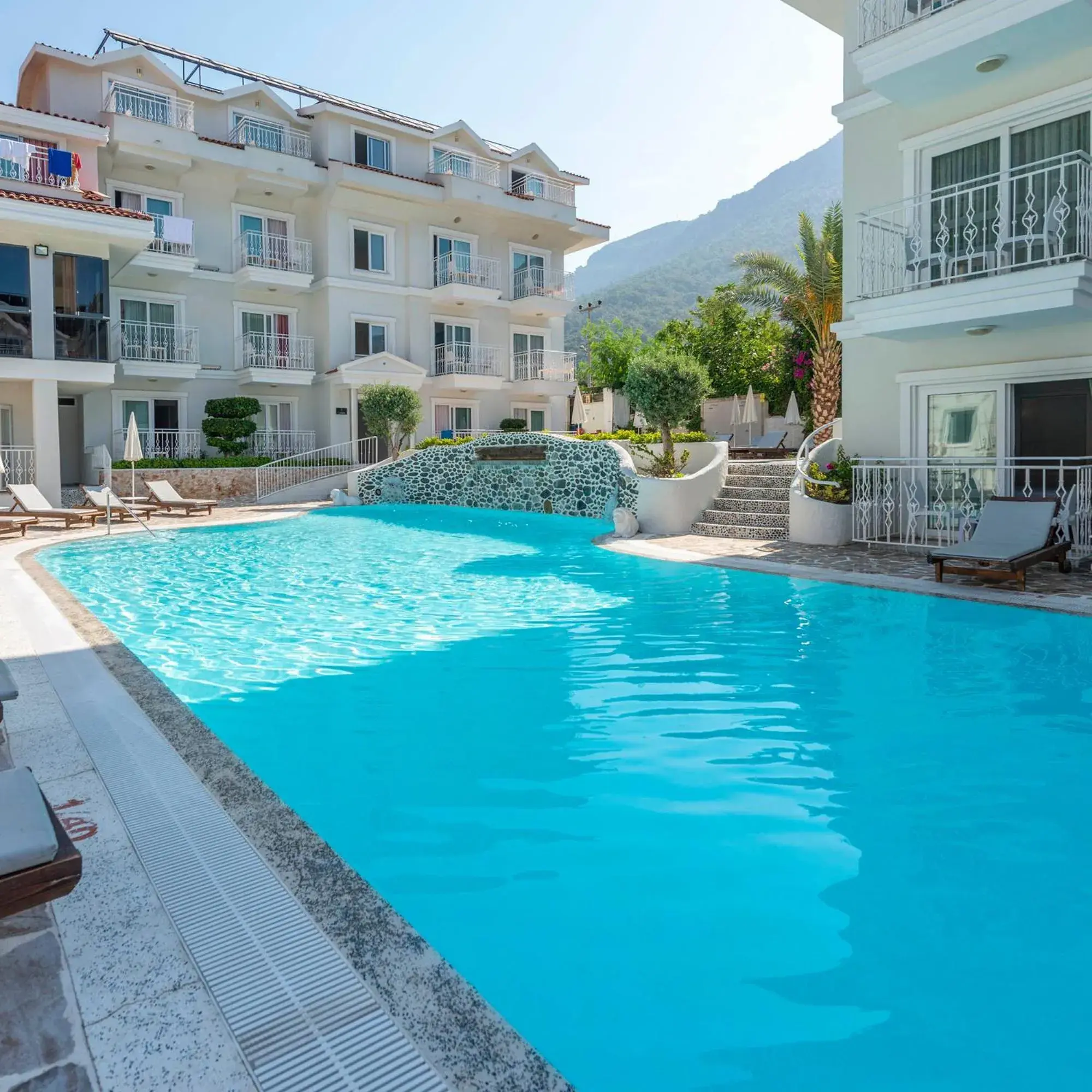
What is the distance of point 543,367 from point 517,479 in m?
11.2

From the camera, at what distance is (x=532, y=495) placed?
21.0 m

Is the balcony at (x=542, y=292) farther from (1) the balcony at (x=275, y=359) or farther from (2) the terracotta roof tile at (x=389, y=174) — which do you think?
(1) the balcony at (x=275, y=359)

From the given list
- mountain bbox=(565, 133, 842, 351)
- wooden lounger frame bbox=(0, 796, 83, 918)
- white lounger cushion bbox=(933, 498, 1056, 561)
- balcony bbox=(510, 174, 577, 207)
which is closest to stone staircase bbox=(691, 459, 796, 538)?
white lounger cushion bbox=(933, 498, 1056, 561)

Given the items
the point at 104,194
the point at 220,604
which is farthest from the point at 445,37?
the point at 220,604

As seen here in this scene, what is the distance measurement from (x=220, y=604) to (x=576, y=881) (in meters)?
6.93

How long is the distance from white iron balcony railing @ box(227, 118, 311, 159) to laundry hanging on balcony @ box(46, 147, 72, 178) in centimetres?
739

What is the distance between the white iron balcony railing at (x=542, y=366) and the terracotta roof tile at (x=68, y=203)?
14.6 m

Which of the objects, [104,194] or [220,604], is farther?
[104,194]

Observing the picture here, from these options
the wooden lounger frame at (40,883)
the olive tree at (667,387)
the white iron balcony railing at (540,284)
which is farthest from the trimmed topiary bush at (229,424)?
the wooden lounger frame at (40,883)

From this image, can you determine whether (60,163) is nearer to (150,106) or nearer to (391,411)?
(150,106)

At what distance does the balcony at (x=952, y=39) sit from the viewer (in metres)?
9.92

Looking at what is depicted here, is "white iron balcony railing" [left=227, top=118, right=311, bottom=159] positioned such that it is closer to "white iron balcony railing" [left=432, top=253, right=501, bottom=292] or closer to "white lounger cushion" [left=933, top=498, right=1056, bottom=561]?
"white iron balcony railing" [left=432, top=253, right=501, bottom=292]

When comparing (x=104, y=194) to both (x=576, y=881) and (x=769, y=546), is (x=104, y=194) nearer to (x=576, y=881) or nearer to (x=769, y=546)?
(x=769, y=546)

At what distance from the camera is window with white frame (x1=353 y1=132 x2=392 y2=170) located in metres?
28.1
